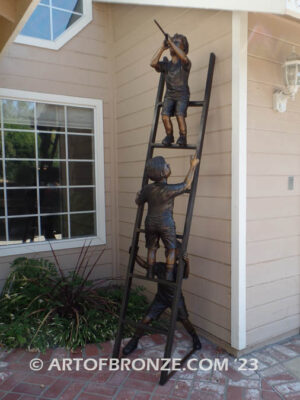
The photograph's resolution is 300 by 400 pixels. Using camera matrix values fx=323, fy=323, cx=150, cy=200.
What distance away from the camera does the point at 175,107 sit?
7.93ft

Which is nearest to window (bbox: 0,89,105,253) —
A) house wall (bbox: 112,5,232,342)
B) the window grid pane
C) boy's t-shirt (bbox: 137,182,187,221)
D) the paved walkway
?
the window grid pane

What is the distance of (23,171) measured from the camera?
3432 millimetres

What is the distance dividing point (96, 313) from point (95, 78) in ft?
8.36

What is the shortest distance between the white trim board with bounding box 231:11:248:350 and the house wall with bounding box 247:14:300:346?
0.23 feet

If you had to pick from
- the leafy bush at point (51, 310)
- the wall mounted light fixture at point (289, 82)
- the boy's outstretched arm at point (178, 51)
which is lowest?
the leafy bush at point (51, 310)

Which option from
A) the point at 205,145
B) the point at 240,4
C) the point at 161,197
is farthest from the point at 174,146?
the point at 240,4

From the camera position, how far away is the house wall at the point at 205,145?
2.45 m

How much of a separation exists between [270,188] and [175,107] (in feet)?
3.20

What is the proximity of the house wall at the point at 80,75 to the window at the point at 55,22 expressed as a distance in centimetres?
6

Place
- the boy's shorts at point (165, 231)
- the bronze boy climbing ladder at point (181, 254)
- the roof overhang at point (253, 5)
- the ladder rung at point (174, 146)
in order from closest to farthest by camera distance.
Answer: the roof overhang at point (253, 5)
the bronze boy climbing ladder at point (181, 254)
the boy's shorts at point (165, 231)
the ladder rung at point (174, 146)

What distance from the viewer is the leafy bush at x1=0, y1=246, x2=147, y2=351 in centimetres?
261

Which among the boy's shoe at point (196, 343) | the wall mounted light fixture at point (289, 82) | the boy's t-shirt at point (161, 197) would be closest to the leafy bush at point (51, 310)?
the boy's shoe at point (196, 343)

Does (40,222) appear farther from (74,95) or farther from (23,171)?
(74,95)

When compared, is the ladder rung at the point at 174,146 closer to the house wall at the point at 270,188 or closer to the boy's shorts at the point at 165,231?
the house wall at the point at 270,188
